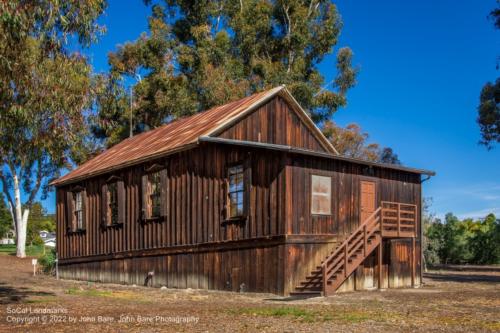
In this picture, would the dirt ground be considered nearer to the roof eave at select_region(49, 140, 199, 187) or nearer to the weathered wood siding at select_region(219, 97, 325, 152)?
the roof eave at select_region(49, 140, 199, 187)

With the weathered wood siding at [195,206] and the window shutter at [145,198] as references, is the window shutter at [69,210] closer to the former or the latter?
the weathered wood siding at [195,206]

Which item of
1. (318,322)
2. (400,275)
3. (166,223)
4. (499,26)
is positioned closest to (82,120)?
(166,223)

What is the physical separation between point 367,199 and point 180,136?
7.34m

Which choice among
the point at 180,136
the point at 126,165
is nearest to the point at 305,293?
the point at 180,136

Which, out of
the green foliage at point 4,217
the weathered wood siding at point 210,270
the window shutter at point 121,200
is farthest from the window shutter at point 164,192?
the green foliage at point 4,217

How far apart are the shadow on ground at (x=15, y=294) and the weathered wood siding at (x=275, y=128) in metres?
8.08

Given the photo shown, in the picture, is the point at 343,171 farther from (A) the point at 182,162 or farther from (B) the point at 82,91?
(B) the point at 82,91

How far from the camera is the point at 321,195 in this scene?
70.8ft

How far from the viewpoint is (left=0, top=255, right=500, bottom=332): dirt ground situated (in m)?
12.2

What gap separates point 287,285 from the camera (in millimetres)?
20000

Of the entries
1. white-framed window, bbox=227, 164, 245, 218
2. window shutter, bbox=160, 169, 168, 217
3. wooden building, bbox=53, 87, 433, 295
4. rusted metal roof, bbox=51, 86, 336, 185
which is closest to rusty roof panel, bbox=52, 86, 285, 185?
rusted metal roof, bbox=51, 86, 336, 185

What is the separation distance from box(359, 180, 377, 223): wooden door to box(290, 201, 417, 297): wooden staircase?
299 millimetres

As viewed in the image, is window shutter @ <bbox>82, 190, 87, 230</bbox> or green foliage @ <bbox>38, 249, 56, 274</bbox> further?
green foliage @ <bbox>38, 249, 56, 274</bbox>

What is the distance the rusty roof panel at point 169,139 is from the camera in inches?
931
